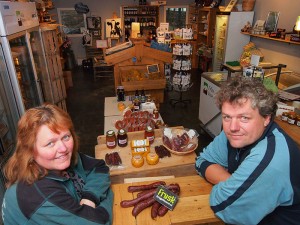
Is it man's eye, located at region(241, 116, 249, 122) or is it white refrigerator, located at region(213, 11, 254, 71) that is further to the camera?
white refrigerator, located at region(213, 11, 254, 71)

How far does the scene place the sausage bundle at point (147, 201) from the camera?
1.49 meters

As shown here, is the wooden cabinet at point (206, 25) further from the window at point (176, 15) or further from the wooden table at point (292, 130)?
the wooden table at point (292, 130)

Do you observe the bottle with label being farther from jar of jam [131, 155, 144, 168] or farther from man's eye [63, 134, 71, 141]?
man's eye [63, 134, 71, 141]

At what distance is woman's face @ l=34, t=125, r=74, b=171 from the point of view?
4.23 ft

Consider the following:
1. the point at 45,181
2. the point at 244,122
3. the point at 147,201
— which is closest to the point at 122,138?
the point at 147,201

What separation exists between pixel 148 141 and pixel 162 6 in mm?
9467

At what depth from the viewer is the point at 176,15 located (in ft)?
35.2

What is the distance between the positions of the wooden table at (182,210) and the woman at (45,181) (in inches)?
4.1

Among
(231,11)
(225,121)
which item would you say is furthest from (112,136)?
(231,11)

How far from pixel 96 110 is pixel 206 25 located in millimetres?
5791

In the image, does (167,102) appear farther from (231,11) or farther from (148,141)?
(148,141)

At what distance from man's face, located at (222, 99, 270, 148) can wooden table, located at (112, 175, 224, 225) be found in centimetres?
49

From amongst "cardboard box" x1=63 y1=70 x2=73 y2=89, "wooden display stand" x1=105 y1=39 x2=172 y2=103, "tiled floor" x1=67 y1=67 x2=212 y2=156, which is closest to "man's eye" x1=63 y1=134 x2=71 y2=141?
"tiled floor" x1=67 y1=67 x2=212 y2=156

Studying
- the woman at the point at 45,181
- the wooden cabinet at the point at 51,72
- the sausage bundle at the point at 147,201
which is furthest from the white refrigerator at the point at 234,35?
the woman at the point at 45,181
